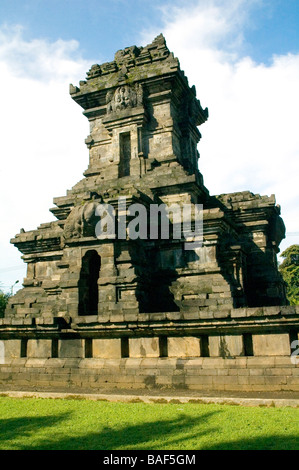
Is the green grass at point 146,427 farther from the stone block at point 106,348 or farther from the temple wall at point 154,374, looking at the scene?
the stone block at point 106,348

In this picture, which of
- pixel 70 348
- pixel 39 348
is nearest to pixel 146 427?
pixel 70 348

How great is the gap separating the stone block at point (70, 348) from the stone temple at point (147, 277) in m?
0.02

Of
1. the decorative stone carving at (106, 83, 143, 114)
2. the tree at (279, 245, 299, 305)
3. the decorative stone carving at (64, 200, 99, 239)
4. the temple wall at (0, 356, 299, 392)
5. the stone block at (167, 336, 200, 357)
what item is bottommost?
the temple wall at (0, 356, 299, 392)

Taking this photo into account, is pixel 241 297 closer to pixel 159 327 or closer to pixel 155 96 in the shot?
pixel 159 327

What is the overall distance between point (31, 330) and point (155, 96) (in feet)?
Answer: 33.1

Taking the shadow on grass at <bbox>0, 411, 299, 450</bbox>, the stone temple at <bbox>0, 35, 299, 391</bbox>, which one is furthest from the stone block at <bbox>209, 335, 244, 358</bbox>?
the shadow on grass at <bbox>0, 411, 299, 450</bbox>

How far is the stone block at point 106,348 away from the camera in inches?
337

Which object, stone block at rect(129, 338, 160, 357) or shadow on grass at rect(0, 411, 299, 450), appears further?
stone block at rect(129, 338, 160, 357)

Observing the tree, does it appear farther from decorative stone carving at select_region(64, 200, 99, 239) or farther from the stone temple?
decorative stone carving at select_region(64, 200, 99, 239)

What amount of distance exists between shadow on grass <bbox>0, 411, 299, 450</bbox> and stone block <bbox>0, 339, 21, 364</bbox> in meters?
3.54

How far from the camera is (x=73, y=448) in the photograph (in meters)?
4.71

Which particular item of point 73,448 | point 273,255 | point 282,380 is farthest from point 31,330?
point 273,255

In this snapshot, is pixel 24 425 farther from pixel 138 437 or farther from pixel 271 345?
pixel 271 345

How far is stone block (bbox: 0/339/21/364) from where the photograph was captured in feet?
30.9
